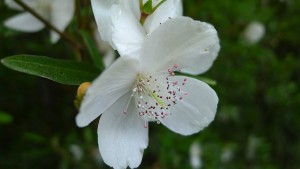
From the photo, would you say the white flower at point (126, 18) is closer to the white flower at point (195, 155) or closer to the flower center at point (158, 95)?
the flower center at point (158, 95)

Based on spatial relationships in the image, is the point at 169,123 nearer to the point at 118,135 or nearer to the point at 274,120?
the point at 118,135

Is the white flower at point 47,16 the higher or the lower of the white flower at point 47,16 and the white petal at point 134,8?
the lower

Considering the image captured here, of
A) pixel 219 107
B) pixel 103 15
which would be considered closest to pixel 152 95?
pixel 103 15

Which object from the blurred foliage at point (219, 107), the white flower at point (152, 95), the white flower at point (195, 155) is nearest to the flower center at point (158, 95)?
→ the white flower at point (152, 95)

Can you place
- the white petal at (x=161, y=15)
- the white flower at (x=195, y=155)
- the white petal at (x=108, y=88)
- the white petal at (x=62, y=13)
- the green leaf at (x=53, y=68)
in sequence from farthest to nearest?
the white flower at (x=195, y=155), the white petal at (x=62, y=13), the white petal at (x=161, y=15), the green leaf at (x=53, y=68), the white petal at (x=108, y=88)

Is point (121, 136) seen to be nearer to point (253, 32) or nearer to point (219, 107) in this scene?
point (219, 107)

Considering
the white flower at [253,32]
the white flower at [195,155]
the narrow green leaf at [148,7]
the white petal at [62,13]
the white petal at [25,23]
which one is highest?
the narrow green leaf at [148,7]
